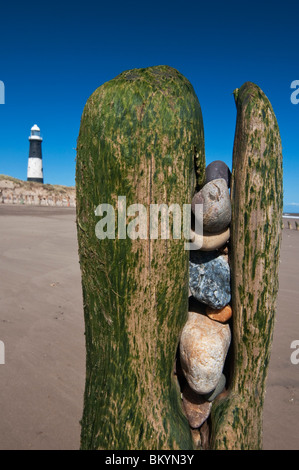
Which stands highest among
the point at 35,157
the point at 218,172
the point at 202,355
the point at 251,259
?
the point at 35,157

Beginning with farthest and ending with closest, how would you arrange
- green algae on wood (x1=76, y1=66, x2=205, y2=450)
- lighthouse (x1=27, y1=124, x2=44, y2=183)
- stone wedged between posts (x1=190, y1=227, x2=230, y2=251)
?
lighthouse (x1=27, y1=124, x2=44, y2=183), stone wedged between posts (x1=190, y1=227, x2=230, y2=251), green algae on wood (x1=76, y1=66, x2=205, y2=450)

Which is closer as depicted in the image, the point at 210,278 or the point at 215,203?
the point at 215,203

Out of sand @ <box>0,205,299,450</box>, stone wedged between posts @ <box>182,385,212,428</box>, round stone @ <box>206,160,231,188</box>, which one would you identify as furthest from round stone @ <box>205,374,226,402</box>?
sand @ <box>0,205,299,450</box>

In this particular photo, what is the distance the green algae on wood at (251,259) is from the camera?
65.9 inches

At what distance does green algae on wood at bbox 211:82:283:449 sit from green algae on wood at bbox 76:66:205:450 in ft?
0.76

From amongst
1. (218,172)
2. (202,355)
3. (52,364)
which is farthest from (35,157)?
(202,355)

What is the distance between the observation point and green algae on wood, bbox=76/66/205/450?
5.25 feet

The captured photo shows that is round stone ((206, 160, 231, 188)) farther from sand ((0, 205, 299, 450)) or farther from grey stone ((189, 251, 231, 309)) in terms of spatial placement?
sand ((0, 205, 299, 450))

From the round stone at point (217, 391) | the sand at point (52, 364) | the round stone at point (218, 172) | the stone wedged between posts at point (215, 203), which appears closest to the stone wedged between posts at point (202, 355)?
the round stone at point (217, 391)

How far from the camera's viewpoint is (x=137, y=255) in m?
1.65

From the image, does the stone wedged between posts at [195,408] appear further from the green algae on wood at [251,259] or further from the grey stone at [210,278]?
the grey stone at [210,278]

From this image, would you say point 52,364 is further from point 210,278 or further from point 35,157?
point 35,157

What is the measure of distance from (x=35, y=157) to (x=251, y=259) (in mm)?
53827
